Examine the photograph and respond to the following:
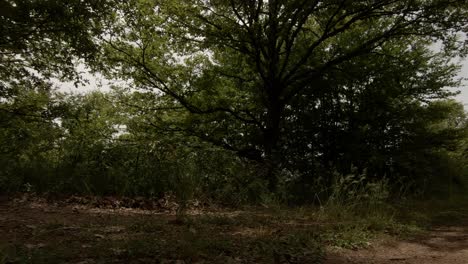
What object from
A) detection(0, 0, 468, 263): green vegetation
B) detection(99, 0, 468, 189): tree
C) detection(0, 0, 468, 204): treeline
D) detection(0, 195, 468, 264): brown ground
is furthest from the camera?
detection(99, 0, 468, 189): tree

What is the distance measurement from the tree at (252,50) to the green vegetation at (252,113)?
0.15 feet

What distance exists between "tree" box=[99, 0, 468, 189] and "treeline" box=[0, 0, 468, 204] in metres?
0.04

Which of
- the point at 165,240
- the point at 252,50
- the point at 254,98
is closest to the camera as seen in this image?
the point at 165,240

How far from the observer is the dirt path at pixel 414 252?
4398mm

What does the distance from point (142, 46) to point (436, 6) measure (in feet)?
25.7

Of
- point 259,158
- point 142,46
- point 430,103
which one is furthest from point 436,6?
point 142,46

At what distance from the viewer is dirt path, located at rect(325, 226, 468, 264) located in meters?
4.40

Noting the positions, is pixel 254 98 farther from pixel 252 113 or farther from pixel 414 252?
pixel 414 252

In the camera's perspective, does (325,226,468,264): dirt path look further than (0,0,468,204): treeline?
No

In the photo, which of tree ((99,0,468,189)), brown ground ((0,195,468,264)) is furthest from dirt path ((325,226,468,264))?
tree ((99,0,468,189))

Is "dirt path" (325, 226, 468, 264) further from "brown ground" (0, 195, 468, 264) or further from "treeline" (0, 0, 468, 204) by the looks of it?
"treeline" (0, 0, 468, 204)

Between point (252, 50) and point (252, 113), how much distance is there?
2.20 meters

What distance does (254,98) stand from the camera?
39.6ft

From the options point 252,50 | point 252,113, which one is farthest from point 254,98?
point 252,50
